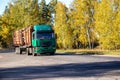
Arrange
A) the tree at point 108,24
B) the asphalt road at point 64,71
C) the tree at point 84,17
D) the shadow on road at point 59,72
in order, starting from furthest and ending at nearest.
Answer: the tree at point 84,17 → the tree at point 108,24 → the shadow on road at point 59,72 → the asphalt road at point 64,71

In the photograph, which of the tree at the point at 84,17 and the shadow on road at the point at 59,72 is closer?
the shadow on road at the point at 59,72

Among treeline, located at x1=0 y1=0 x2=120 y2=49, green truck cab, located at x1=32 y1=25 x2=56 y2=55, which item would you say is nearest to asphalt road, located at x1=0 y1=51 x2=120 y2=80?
green truck cab, located at x1=32 y1=25 x2=56 y2=55

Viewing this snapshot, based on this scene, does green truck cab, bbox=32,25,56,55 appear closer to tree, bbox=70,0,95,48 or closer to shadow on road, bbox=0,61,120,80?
shadow on road, bbox=0,61,120,80

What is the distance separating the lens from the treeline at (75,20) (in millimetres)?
60722

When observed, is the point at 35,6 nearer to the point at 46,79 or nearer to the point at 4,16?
the point at 4,16

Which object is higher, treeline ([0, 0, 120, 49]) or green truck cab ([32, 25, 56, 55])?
treeline ([0, 0, 120, 49])

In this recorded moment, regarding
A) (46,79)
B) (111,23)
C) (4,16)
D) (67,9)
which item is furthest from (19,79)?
(4,16)

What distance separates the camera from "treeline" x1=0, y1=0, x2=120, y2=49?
199 feet

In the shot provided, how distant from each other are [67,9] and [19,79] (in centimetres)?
6474

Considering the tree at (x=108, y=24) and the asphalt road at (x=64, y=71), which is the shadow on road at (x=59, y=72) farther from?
the tree at (x=108, y=24)

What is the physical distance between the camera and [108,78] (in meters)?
16.2

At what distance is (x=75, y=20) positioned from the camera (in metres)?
74.1

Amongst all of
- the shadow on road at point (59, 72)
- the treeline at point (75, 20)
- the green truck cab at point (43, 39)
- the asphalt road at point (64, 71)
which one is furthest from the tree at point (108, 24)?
the shadow on road at point (59, 72)

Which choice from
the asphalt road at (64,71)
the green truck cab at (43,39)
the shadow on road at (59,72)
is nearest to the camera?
the asphalt road at (64,71)
